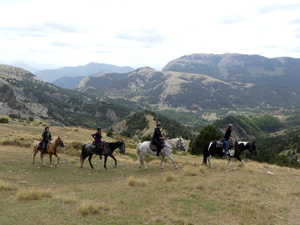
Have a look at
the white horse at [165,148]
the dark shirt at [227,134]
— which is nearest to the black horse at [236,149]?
the dark shirt at [227,134]

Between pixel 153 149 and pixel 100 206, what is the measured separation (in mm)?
8750

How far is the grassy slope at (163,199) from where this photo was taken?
8.74 metres

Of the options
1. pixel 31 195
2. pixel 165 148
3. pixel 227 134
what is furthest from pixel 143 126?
pixel 31 195

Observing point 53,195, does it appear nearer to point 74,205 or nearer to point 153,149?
point 74,205

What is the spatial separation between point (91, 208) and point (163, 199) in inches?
134

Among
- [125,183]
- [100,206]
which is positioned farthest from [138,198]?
[125,183]

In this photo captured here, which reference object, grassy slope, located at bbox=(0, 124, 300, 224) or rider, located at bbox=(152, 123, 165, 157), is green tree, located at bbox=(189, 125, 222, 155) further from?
rider, located at bbox=(152, 123, 165, 157)

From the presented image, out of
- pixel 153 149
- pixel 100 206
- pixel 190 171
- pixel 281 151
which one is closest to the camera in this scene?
pixel 100 206

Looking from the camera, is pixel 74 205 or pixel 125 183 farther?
pixel 125 183

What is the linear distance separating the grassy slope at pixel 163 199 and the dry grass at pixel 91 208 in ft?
0.17

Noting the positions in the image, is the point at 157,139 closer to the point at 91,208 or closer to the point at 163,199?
the point at 163,199

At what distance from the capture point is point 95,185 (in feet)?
44.9

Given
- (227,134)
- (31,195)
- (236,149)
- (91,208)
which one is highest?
(227,134)

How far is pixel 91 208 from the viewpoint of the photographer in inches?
368
